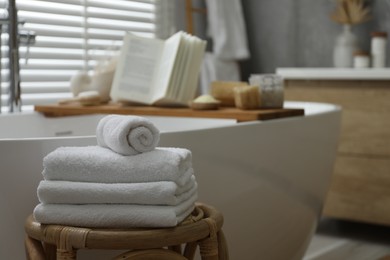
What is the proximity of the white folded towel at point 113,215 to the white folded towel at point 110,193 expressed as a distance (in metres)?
0.01

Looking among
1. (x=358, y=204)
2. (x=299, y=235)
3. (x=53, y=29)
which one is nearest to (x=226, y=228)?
(x=299, y=235)

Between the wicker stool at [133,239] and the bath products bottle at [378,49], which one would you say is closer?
the wicker stool at [133,239]

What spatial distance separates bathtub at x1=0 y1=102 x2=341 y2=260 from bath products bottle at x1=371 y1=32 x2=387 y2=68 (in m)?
1.06

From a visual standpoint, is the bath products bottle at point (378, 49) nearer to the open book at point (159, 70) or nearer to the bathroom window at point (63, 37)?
the bathroom window at point (63, 37)

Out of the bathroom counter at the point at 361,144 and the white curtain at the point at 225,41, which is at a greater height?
the white curtain at the point at 225,41

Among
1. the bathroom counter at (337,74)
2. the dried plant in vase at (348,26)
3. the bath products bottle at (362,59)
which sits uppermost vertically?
the dried plant in vase at (348,26)

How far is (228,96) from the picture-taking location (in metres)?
2.44

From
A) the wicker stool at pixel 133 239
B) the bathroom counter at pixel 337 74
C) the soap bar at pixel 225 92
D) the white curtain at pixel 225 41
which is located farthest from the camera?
the white curtain at pixel 225 41

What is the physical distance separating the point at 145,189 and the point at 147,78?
1.27m

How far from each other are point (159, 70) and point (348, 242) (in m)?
1.33

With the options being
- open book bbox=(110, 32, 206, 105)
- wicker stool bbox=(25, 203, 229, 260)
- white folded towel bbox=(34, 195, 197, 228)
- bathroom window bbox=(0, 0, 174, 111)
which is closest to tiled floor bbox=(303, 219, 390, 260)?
open book bbox=(110, 32, 206, 105)

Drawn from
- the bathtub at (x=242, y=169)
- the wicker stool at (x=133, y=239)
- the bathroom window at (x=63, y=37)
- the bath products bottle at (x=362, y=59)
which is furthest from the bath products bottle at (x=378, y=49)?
the wicker stool at (x=133, y=239)

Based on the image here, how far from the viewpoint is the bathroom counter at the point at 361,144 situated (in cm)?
321

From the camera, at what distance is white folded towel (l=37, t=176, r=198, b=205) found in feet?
4.39
